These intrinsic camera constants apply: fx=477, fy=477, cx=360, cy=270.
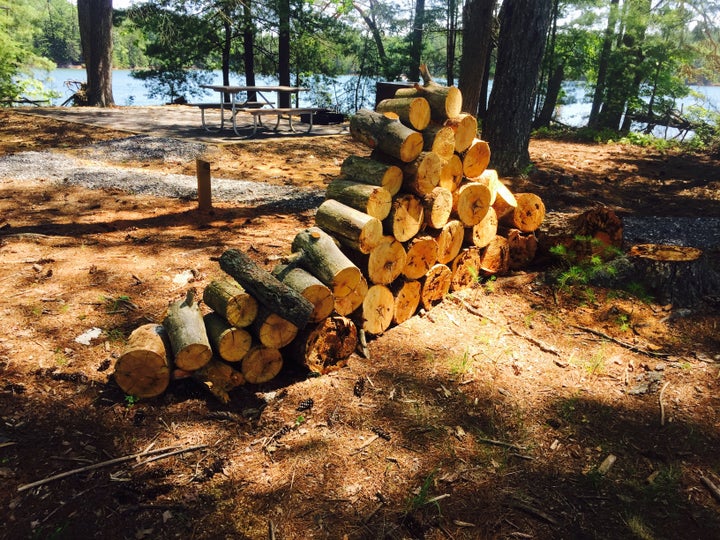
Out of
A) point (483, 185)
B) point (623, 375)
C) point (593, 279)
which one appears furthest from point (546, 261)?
point (623, 375)

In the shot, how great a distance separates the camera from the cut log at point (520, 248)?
5.91m

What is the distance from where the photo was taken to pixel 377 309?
14.9 feet

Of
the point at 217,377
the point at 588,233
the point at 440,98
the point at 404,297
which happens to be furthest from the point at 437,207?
the point at 217,377

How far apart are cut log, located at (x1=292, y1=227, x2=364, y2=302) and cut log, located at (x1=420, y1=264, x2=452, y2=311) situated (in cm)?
112

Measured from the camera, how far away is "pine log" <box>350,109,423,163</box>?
14.4 ft

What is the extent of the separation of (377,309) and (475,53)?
892 cm

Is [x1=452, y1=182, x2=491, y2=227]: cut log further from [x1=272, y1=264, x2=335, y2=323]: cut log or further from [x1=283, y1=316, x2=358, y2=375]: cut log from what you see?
[x1=272, y1=264, x2=335, y2=323]: cut log

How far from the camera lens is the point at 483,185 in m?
5.27

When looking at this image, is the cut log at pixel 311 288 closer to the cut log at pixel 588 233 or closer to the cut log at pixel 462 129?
the cut log at pixel 462 129

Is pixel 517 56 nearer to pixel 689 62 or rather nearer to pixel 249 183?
pixel 249 183

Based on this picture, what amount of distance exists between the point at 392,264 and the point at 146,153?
8.93m

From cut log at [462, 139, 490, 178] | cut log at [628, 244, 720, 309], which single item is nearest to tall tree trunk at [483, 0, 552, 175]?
cut log at [462, 139, 490, 178]

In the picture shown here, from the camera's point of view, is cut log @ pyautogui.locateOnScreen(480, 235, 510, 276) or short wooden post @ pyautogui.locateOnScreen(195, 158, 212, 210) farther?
short wooden post @ pyautogui.locateOnScreen(195, 158, 212, 210)

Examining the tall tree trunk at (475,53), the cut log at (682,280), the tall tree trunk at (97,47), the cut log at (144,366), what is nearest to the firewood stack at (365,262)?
the cut log at (144,366)
